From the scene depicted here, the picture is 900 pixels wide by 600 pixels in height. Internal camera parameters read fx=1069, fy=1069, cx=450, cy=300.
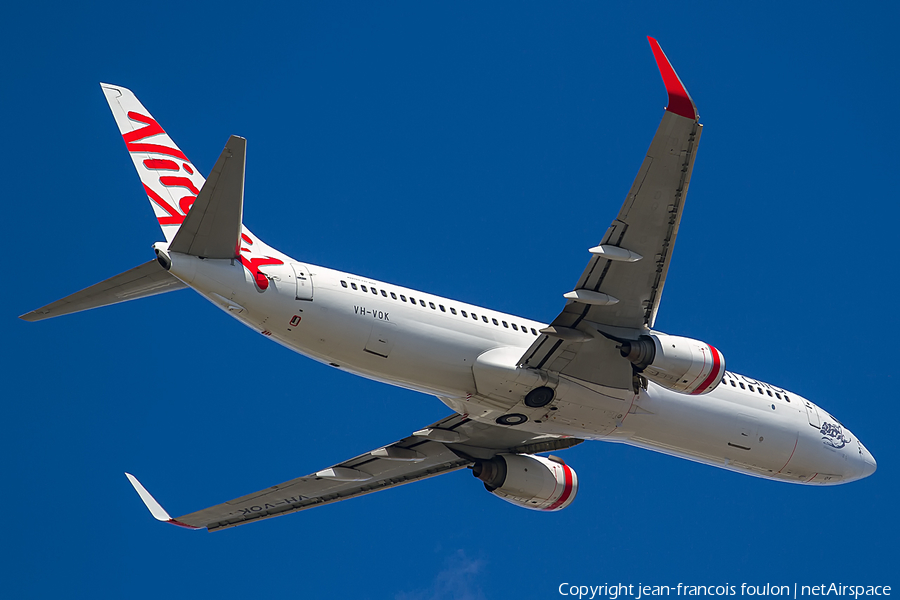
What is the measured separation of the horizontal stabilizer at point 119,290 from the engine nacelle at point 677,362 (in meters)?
10.2

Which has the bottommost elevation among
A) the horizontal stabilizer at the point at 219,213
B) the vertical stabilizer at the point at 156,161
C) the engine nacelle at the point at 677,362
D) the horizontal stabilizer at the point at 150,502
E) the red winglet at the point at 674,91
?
→ the horizontal stabilizer at the point at 150,502

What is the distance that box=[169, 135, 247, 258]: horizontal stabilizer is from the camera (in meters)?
19.8

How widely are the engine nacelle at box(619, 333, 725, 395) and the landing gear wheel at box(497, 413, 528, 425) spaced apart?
3.20 meters

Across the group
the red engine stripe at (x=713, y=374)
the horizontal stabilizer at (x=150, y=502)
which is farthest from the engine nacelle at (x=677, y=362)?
the horizontal stabilizer at (x=150, y=502)

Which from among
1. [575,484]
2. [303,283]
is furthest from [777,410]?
[303,283]

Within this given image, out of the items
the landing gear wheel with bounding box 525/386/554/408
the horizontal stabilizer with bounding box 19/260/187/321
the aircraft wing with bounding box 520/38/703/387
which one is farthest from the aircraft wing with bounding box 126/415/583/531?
the horizontal stabilizer with bounding box 19/260/187/321

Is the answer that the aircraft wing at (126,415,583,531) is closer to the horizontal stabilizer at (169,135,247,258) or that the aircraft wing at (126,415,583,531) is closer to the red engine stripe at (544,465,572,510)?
the red engine stripe at (544,465,572,510)

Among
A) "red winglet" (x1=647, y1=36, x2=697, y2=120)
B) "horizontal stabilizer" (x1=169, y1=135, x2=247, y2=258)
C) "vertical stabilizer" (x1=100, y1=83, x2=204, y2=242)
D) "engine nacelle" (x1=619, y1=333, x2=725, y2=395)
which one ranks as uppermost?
"red winglet" (x1=647, y1=36, x2=697, y2=120)

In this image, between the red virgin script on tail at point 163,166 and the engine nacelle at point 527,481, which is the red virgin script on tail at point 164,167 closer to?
the red virgin script on tail at point 163,166

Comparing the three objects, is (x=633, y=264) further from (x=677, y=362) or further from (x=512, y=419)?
(x=512, y=419)

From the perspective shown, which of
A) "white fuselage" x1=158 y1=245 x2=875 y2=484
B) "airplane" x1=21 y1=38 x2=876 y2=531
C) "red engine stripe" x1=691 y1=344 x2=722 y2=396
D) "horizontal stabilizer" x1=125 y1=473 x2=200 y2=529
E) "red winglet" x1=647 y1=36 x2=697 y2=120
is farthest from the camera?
"horizontal stabilizer" x1=125 y1=473 x2=200 y2=529

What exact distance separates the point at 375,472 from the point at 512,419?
5.79m

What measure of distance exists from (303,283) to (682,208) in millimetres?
8037

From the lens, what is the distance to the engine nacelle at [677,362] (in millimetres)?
23922
